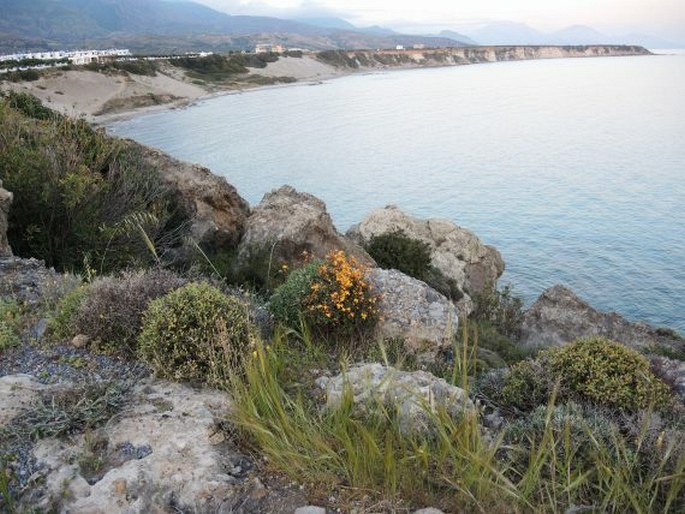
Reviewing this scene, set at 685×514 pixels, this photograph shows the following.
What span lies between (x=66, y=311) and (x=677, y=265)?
27.9 metres

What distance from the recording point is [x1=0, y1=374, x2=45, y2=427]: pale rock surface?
5125 millimetres

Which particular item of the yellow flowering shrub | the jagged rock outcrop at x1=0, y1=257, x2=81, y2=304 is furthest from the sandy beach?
the yellow flowering shrub

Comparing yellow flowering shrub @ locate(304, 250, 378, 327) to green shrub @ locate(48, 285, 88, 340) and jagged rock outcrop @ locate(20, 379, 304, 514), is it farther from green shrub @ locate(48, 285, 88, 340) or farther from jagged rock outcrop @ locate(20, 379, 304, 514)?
jagged rock outcrop @ locate(20, 379, 304, 514)

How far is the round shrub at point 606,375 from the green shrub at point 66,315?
587 cm

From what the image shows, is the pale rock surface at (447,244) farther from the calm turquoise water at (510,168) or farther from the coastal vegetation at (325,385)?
the coastal vegetation at (325,385)

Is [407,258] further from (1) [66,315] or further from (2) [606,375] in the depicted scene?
(1) [66,315]

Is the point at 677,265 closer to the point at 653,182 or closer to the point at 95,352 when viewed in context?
the point at 653,182

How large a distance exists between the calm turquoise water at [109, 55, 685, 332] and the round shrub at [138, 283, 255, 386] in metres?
19.9

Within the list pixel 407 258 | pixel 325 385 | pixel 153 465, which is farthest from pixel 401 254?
pixel 153 465

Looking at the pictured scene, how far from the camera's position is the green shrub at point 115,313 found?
677 centimetres

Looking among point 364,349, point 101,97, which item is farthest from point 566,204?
point 101,97

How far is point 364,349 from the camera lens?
8812mm

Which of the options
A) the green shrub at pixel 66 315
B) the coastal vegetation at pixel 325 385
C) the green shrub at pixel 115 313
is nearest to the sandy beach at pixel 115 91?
the coastal vegetation at pixel 325 385

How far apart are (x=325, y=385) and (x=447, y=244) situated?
681 inches
